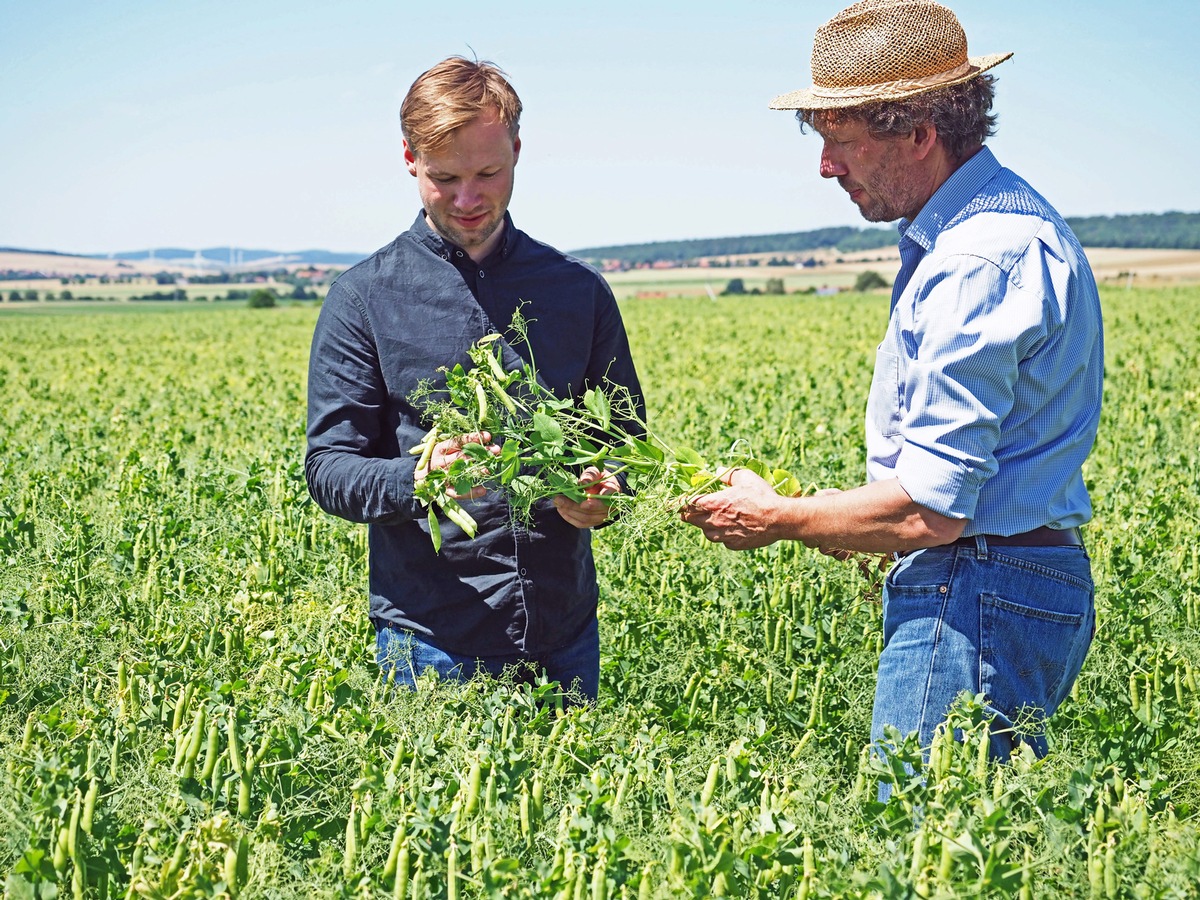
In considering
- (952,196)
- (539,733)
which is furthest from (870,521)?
(539,733)

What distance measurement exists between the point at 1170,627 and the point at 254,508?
17.9ft

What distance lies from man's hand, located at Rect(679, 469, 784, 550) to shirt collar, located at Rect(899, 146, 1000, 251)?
770mm

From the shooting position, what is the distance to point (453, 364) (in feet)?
10.3

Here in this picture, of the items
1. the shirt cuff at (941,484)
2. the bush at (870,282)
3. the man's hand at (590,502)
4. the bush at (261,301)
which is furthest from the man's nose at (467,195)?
the bush at (870,282)

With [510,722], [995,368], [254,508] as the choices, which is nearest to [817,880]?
[510,722]

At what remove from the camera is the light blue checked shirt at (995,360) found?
2352mm

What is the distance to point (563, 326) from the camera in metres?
3.25

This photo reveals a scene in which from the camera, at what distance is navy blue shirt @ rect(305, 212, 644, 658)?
309 centimetres

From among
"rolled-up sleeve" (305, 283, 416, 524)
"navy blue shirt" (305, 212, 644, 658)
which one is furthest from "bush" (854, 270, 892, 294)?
"rolled-up sleeve" (305, 283, 416, 524)

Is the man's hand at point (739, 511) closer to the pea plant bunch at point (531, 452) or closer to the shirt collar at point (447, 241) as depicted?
the pea plant bunch at point (531, 452)

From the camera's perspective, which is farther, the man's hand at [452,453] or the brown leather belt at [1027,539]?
the man's hand at [452,453]

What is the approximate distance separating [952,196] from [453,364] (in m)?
1.46

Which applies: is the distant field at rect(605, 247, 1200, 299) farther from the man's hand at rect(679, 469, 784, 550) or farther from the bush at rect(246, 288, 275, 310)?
the man's hand at rect(679, 469, 784, 550)

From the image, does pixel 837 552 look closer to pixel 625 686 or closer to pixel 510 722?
pixel 510 722
